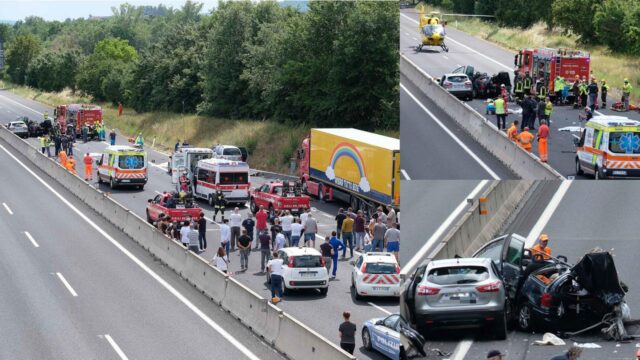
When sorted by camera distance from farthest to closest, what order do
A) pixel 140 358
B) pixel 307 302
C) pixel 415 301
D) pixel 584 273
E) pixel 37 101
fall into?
pixel 37 101 < pixel 307 302 < pixel 140 358 < pixel 415 301 < pixel 584 273

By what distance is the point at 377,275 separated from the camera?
3123cm

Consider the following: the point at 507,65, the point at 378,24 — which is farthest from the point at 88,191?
the point at 507,65

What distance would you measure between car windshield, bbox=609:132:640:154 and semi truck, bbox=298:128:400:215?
3085cm

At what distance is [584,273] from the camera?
31.2 ft

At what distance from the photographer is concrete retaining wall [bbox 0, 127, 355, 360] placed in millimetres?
25641

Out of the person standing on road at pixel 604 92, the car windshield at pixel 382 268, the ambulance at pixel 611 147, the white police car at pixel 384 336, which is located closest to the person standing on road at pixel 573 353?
the ambulance at pixel 611 147

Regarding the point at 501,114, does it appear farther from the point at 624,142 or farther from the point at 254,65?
the point at 254,65

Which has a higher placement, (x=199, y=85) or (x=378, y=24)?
(x=378, y=24)

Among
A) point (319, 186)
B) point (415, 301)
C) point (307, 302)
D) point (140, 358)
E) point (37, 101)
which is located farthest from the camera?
point (37, 101)

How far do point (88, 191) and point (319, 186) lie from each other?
12.2 m

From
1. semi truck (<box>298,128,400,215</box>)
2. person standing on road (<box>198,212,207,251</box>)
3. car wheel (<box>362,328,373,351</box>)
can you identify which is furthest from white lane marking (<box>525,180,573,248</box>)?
person standing on road (<box>198,212,207,251</box>)

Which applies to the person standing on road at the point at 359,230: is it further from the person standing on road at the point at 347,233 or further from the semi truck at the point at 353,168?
the semi truck at the point at 353,168

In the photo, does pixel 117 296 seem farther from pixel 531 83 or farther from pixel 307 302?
pixel 531 83

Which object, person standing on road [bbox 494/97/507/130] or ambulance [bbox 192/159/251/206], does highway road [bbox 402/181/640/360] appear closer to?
person standing on road [bbox 494/97/507/130]
